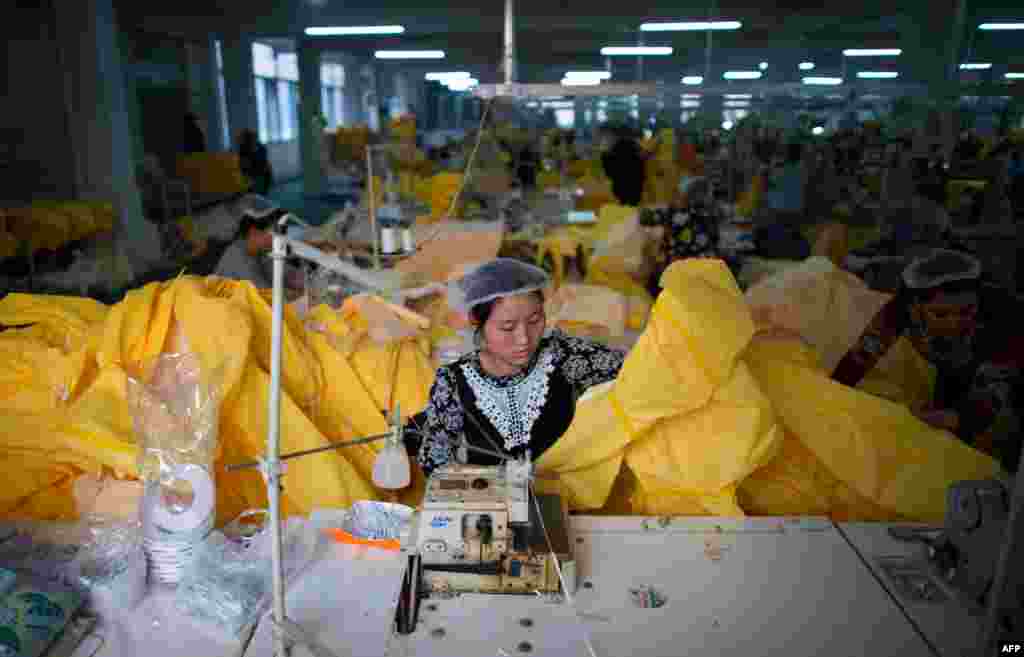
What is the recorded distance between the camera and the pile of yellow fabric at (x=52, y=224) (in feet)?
19.3

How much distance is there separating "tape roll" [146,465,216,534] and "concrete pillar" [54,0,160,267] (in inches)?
285

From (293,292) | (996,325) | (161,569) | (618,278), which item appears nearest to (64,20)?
(293,292)

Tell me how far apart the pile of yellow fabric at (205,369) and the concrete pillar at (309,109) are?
11.5 meters

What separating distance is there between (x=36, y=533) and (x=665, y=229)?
3.89 meters

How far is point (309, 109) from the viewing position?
46.0 ft

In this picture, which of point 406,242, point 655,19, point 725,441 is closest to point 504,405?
point 406,242

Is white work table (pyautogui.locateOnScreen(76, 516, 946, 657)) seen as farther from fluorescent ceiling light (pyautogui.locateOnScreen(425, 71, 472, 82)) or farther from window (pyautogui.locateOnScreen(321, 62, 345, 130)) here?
window (pyautogui.locateOnScreen(321, 62, 345, 130))

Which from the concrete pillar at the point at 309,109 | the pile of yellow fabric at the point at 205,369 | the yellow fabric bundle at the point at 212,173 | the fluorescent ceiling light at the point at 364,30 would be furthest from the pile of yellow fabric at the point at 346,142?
the pile of yellow fabric at the point at 205,369

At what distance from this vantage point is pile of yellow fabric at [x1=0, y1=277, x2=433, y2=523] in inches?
74.4

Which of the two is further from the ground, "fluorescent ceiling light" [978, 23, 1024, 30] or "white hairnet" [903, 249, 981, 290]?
"fluorescent ceiling light" [978, 23, 1024, 30]

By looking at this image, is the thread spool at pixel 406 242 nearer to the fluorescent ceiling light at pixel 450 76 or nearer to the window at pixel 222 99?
the window at pixel 222 99

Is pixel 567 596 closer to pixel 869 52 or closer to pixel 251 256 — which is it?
pixel 251 256

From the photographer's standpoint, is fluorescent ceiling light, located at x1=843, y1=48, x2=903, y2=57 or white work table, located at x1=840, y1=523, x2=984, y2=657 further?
fluorescent ceiling light, located at x1=843, y1=48, x2=903, y2=57

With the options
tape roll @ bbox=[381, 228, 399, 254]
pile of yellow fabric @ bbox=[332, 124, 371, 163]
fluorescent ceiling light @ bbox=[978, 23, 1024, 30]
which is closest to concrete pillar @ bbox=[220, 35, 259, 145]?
pile of yellow fabric @ bbox=[332, 124, 371, 163]
